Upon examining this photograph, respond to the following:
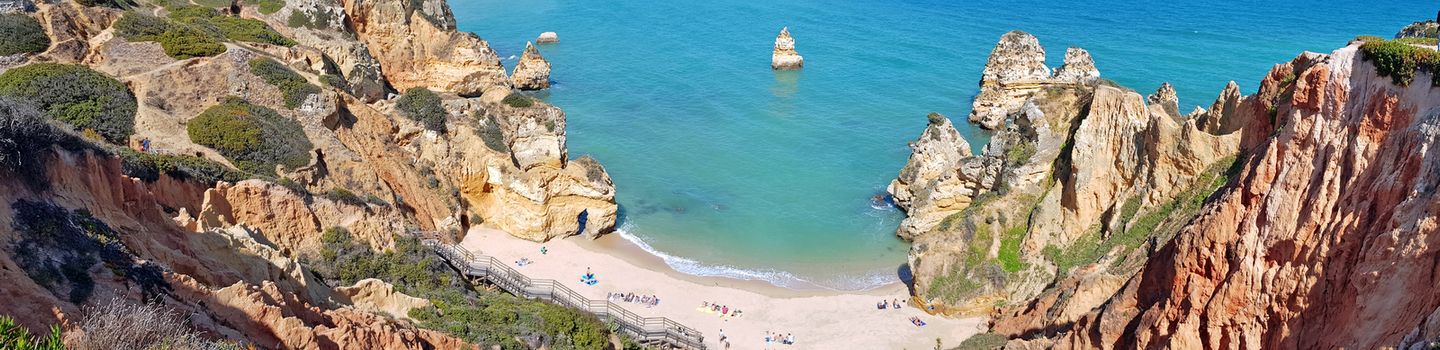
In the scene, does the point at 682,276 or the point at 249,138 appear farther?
the point at 682,276

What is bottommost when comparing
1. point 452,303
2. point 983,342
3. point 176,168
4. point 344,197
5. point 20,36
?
point 452,303

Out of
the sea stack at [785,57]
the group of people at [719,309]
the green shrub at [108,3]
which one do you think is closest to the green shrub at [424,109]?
the group of people at [719,309]

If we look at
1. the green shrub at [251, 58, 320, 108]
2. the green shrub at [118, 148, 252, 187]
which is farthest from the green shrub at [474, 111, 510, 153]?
the green shrub at [118, 148, 252, 187]

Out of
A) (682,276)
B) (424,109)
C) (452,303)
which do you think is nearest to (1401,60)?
(452,303)

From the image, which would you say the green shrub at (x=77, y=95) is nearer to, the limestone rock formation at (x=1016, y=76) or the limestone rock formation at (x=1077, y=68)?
the limestone rock formation at (x=1016, y=76)

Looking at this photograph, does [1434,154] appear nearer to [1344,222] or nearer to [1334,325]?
[1344,222]

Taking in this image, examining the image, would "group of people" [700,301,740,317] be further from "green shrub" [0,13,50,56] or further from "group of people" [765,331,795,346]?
"green shrub" [0,13,50,56]

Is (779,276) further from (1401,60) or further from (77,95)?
(77,95)
